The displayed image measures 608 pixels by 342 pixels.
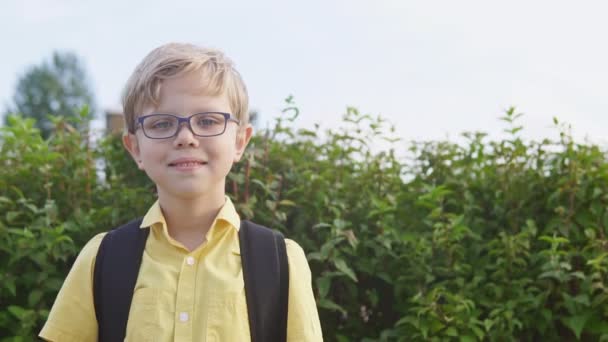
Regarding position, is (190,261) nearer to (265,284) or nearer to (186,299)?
(186,299)

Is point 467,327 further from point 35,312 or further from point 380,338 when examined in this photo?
point 35,312

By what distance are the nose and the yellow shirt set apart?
0.83ft

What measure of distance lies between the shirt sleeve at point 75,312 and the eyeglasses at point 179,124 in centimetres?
45

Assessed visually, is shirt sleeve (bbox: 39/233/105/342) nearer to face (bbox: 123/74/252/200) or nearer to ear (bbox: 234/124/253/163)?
face (bbox: 123/74/252/200)

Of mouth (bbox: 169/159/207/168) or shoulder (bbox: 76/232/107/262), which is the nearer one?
mouth (bbox: 169/159/207/168)

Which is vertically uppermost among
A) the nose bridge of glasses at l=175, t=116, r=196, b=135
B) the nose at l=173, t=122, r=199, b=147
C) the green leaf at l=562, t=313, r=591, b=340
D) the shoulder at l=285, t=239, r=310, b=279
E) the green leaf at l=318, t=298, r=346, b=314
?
the nose bridge of glasses at l=175, t=116, r=196, b=135

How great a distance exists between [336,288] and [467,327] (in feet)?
2.07

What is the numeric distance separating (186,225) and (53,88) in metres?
54.9

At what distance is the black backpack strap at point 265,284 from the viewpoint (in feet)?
7.00

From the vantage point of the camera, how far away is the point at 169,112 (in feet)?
6.95

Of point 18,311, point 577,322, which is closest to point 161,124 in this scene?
point 18,311

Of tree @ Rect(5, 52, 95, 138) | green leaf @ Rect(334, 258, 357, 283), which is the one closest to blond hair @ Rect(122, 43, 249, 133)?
green leaf @ Rect(334, 258, 357, 283)

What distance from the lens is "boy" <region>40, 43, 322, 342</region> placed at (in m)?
2.09

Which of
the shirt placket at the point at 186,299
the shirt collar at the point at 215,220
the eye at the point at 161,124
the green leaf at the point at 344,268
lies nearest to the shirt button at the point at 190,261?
the shirt placket at the point at 186,299
